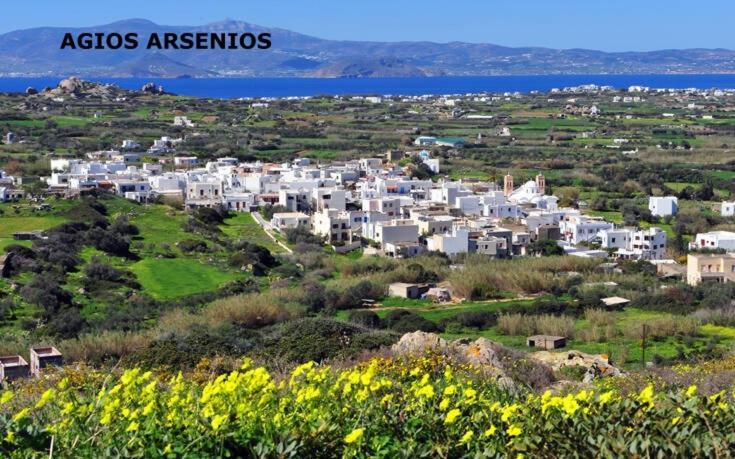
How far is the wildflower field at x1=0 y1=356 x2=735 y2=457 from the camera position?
4234mm

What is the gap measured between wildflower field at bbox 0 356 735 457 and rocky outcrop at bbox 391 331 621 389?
11.0 feet

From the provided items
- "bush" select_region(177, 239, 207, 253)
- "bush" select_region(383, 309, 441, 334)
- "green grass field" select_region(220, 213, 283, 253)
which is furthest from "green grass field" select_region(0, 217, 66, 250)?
"bush" select_region(383, 309, 441, 334)

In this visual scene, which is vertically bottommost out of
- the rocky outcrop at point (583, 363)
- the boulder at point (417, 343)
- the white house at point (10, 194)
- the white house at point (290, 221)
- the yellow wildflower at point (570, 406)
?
the white house at point (290, 221)

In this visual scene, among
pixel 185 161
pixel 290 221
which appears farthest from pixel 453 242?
pixel 185 161

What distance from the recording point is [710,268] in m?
A: 26.6

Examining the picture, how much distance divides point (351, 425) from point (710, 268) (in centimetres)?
2362

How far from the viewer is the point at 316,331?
13867 mm

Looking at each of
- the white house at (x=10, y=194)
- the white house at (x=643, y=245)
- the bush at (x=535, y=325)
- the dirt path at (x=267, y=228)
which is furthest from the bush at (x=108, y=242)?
the white house at (x=643, y=245)

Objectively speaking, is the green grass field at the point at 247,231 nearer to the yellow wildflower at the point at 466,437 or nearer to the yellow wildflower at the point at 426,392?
the yellow wildflower at the point at 426,392

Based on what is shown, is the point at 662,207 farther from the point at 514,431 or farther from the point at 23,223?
the point at 514,431

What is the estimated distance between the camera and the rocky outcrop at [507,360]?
939 centimetres

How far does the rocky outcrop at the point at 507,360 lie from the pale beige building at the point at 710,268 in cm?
1508

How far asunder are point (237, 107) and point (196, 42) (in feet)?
223

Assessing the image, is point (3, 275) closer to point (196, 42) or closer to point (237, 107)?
point (196, 42)
